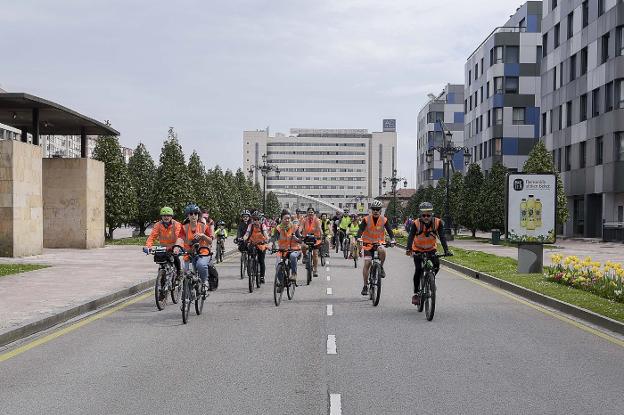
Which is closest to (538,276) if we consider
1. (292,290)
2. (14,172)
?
(292,290)

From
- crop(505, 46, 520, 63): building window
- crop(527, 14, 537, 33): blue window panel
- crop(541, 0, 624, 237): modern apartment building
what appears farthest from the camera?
crop(527, 14, 537, 33): blue window panel

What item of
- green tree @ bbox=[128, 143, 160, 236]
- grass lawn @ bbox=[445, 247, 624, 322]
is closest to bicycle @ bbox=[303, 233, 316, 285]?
grass lawn @ bbox=[445, 247, 624, 322]

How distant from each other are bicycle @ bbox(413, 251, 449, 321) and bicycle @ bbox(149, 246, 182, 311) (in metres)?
4.35

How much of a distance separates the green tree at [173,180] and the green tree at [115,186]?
468 cm

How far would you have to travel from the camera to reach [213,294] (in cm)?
1541

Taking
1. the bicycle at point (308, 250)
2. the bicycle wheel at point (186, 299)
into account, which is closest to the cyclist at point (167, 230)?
the bicycle wheel at point (186, 299)

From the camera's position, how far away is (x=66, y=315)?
1137 centimetres

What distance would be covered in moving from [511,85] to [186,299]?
71593 mm

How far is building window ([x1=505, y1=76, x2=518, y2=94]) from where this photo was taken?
7694 cm

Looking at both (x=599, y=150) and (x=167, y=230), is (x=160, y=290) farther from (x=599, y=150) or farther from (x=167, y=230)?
(x=599, y=150)

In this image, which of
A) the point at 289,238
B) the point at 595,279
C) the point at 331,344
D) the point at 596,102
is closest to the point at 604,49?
the point at 596,102

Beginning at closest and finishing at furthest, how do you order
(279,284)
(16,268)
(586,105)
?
(279,284) → (16,268) → (586,105)

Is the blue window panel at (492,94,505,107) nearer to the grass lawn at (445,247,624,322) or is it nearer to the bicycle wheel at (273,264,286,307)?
the grass lawn at (445,247,624,322)

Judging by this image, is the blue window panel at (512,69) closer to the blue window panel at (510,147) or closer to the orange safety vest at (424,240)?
the blue window panel at (510,147)
